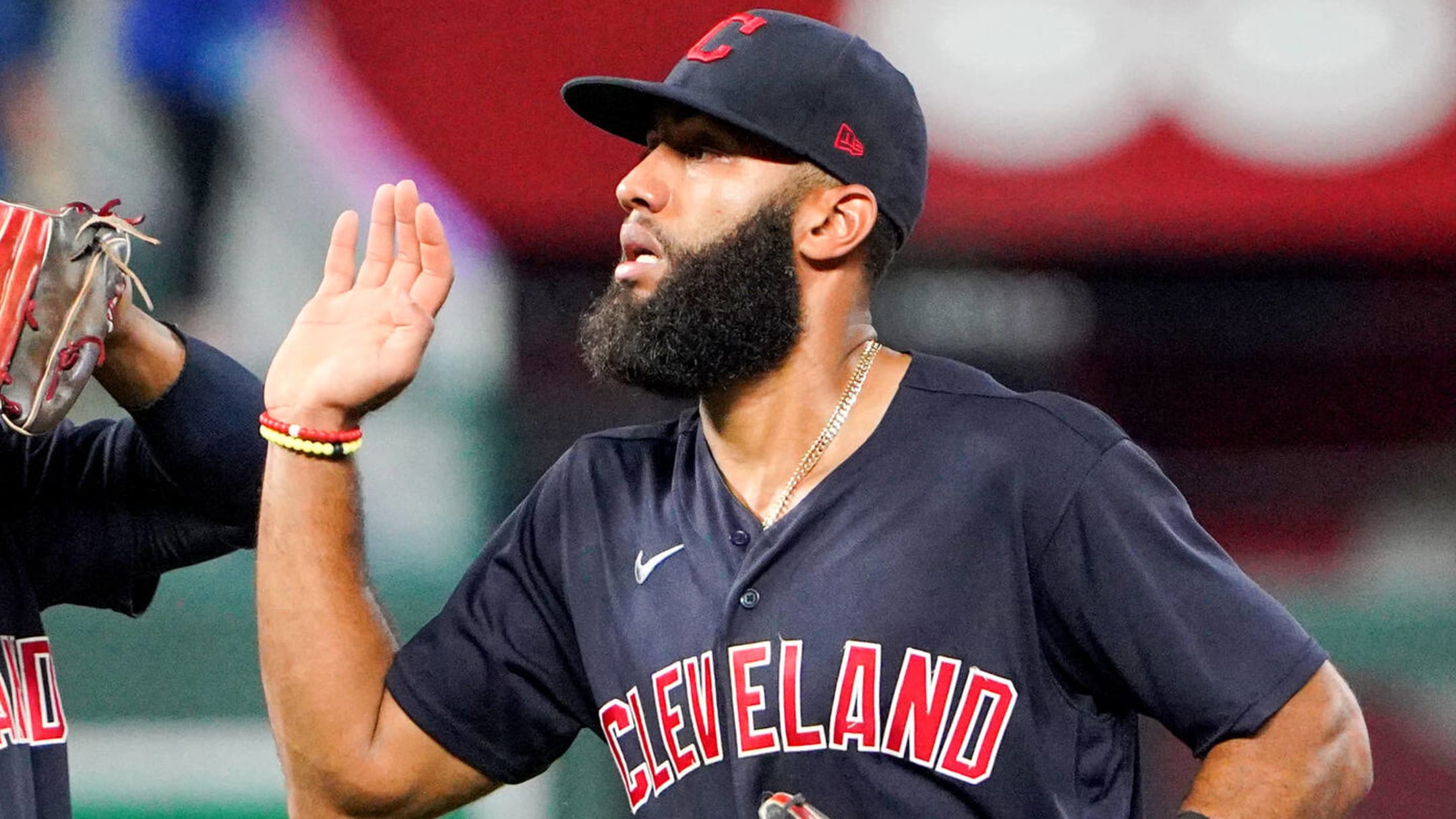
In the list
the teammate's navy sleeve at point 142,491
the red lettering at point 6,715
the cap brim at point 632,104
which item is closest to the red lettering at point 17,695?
the red lettering at point 6,715

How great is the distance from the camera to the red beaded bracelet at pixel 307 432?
6.63 ft

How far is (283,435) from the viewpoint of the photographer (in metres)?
2.02

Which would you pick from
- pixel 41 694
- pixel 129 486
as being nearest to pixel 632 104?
pixel 129 486

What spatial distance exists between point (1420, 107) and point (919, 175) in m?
2.62

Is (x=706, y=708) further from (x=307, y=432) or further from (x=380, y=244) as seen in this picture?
→ (x=380, y=244)

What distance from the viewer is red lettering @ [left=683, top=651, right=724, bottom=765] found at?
6.33 ft

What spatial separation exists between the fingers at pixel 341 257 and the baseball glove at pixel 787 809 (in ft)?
2.50

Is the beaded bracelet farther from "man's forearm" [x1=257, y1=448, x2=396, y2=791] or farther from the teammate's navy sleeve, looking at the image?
the teammate's navy sleeve

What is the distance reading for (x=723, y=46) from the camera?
210 centimetres

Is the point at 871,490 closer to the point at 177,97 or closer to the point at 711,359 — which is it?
the point at 711,359

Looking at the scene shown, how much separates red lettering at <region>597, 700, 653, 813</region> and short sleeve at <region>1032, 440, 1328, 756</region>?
17.5 inches

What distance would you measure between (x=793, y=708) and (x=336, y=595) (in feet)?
1.69

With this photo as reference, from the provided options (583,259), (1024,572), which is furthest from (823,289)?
(583,259)

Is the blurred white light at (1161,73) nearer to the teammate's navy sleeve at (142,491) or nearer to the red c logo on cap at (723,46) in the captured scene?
the red c logo on cap at (723,46)
